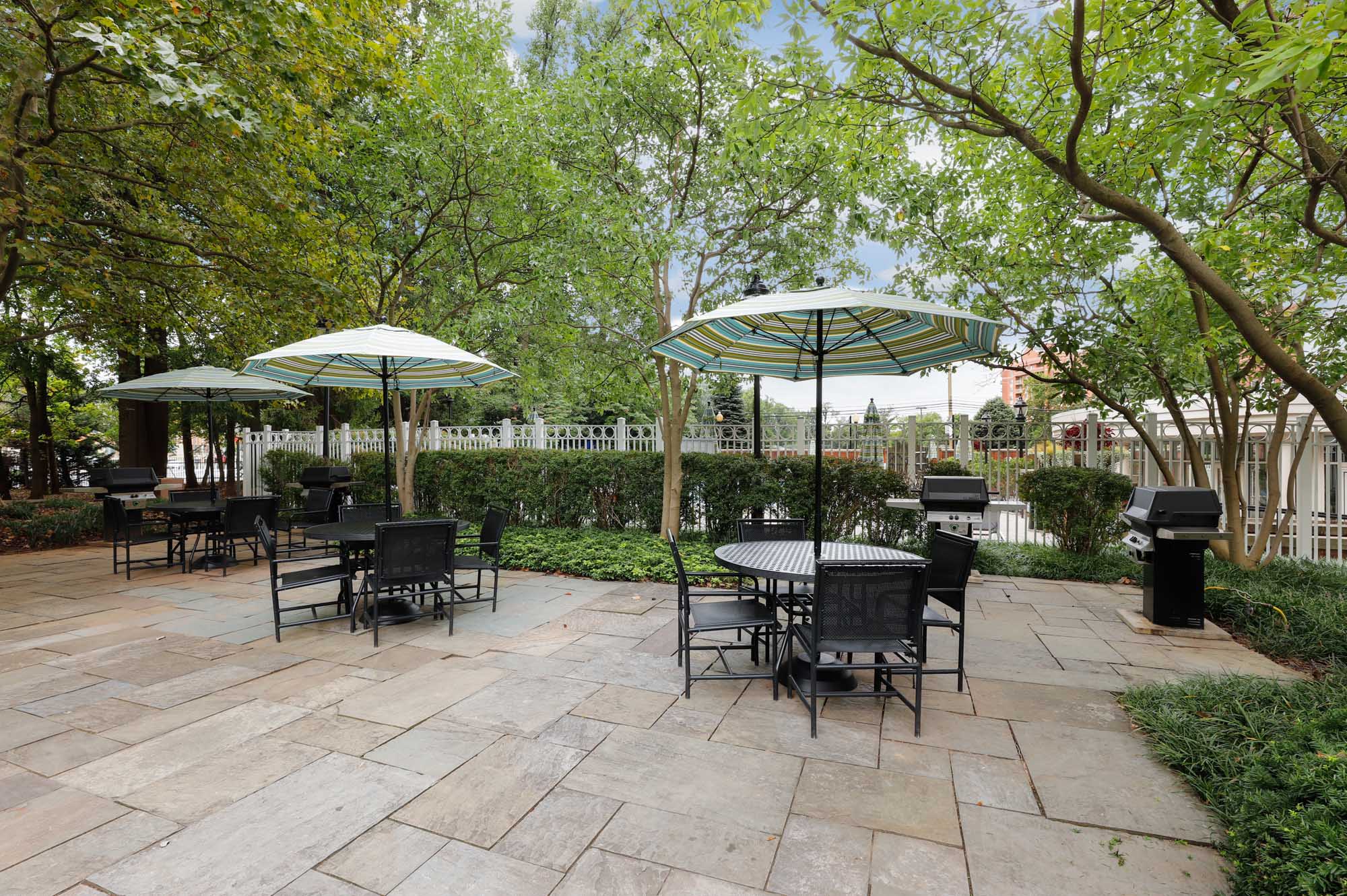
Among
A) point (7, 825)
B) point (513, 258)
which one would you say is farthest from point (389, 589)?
point (513, 258)

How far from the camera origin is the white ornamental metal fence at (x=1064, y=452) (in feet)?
21.5

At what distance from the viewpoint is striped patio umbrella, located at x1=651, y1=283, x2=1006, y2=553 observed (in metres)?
3.52

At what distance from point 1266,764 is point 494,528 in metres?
5.32

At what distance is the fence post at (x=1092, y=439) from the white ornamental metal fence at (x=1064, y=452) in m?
0.01

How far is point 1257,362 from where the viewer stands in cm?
620

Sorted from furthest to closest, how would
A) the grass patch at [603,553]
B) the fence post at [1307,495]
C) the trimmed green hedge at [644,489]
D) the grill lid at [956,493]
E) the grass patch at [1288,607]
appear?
the trimmed green hedge at [644,489] → the grass patch at [603,553] → the fence post at [1307,495] → the grill lid at [956,493] → the grass patch at [1288,607]

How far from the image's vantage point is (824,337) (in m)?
3.96

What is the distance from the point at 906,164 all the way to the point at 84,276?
1082 cm

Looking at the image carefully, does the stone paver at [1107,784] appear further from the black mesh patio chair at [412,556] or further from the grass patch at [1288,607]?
the black mesh patio chair at [412,556]

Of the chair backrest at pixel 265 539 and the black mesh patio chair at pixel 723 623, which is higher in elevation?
the chair backrest at pixel 265 539

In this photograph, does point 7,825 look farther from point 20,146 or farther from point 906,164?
point 906,164

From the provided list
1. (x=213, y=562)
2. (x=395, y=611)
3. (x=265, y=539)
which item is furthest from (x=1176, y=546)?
(x=213, y=562)

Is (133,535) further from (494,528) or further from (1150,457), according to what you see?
(1150,457)

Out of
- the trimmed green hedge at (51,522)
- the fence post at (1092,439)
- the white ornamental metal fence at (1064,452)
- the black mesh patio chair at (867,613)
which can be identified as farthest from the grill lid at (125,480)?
the fence post at (1092,439)
